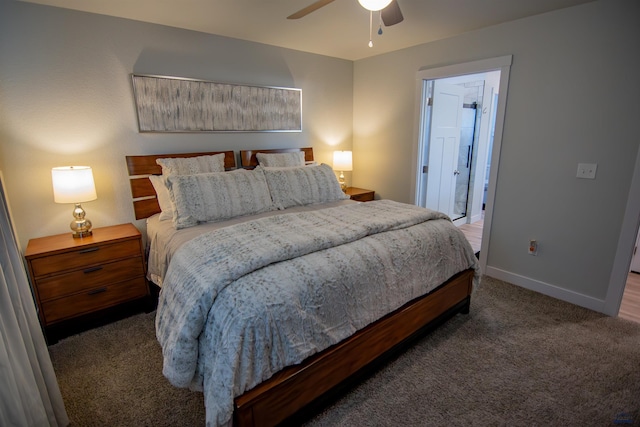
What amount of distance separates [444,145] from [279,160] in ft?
7.09

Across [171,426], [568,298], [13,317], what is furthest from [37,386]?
[568,298]

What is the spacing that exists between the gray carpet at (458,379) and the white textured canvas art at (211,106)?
5.80 ft

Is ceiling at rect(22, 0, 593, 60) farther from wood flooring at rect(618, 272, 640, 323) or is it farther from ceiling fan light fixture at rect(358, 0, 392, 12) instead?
wood flooring at rect(618, 272, 640, 323)

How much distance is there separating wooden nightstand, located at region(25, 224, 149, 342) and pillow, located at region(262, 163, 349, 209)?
1187 mm

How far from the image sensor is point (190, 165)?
2898 mm

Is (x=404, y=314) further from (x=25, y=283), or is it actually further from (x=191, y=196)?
(x=25, y=283)

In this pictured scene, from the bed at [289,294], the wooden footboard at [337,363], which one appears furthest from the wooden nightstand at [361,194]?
the wooden footboard at [337,363]

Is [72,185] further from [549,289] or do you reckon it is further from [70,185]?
[549,289]

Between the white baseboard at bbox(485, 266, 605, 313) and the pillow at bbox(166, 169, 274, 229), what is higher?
the pillow at bbox(166, 169, 274, 229)

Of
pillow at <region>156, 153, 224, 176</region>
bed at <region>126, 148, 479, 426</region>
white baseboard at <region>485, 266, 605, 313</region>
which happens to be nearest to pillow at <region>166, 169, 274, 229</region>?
bed at <region>126, 148, 479, 426</region>

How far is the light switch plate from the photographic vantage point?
2.48 m

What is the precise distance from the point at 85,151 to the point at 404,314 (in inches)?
109

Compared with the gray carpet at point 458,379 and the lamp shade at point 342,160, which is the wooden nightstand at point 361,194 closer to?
the lamp shade at point 342,160

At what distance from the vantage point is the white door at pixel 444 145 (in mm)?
3816
